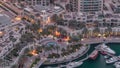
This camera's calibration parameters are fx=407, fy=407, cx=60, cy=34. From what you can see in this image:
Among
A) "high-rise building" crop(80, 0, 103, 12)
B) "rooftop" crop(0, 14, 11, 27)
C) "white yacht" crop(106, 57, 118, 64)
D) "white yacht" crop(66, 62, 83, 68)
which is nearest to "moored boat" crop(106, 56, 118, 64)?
"white yacht" crop(106, 57, 118, 64)

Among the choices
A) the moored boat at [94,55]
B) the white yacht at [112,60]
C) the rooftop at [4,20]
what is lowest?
the white yacht at [112,60]

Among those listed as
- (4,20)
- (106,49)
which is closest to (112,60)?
(106,49)

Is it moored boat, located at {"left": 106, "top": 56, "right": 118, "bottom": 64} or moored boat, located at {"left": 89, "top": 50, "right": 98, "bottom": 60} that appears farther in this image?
moored boat, located at {"left": 89, "top": 50, "right": 98, "bottom": 60}

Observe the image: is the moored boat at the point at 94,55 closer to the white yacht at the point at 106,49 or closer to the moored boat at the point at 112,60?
the white yacht at the point at 106,49

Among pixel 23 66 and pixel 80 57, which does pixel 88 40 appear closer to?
pixel 80 57

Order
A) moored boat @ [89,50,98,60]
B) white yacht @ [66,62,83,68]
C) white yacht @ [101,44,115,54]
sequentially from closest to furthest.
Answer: white yacht @ [66,62,83,68] < moored boat @ [89,50,98,60] < white yacht @ [101,44,115,54]

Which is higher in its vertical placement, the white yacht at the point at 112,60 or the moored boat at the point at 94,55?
the moored boat at the point at 94,55

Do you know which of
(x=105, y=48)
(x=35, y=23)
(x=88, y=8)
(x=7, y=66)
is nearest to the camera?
(x=7, y=66)

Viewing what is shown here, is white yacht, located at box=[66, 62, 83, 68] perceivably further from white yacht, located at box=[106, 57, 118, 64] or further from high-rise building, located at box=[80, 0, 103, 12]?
high-rise building, located at box=[80, 0, 103, 12]

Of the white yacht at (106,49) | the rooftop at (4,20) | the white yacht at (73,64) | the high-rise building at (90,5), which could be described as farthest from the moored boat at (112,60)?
the rooftop at (4,20)

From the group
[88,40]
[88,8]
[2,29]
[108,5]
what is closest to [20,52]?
[2,29]

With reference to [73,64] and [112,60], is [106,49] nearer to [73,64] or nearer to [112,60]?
[112,60]
